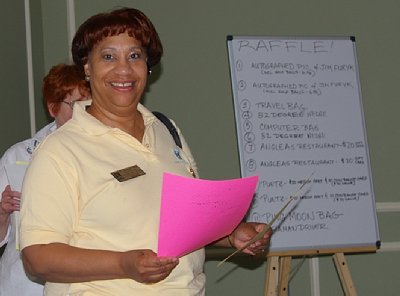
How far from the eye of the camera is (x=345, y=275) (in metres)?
3.79

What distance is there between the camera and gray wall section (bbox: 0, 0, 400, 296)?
4.27 meters


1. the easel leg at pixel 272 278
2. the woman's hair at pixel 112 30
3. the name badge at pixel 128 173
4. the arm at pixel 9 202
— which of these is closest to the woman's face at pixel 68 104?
the arm at pixel 9 202

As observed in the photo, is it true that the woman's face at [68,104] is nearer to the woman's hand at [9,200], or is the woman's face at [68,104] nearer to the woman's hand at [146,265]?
the woman's hand at [9,200]

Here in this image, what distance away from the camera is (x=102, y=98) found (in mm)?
1989

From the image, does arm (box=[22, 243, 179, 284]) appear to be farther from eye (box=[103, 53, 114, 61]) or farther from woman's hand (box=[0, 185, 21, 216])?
woman's hand (box=[0, 185, 21, 216])

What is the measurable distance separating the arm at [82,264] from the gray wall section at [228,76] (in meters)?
2.55

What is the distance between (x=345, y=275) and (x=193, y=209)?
92.0 inches

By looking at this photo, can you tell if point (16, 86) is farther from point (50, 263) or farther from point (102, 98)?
point (50, 263)

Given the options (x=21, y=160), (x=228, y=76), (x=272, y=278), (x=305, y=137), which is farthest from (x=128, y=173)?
(x=228, y=76)

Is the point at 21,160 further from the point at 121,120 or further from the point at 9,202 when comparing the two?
the point at 121,120

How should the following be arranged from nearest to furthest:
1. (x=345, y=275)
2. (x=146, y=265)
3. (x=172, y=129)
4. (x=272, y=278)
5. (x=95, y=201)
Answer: (x=146, y=265) → (x=95, y=201) → (x=172, y=129) → (x=272, y=278) → (x=345, y=275)

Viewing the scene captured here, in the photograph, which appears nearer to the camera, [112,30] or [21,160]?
[112,30]

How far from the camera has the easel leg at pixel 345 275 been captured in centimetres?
376

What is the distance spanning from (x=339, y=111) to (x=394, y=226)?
0.92 metres
